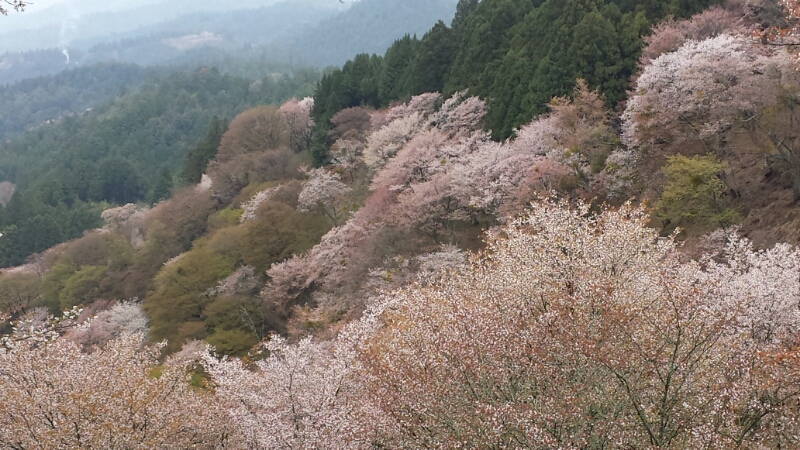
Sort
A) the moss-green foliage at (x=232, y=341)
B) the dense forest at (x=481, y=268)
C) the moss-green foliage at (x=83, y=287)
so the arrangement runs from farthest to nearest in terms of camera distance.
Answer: the moss-green foliage at (x=83, y=287) → the moss-green foliage at (x=232, y=341) → the dense forest at (x=481, y=268)

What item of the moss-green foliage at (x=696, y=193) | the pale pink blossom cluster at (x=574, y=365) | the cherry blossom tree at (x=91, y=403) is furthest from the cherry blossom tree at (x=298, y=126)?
the pale pink blossom cluster at (x=574, y=365)

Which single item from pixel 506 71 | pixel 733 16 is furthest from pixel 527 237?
pixel 506 71

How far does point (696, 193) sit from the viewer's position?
683 inches

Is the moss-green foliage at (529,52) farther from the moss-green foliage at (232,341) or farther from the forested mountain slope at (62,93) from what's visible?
the forested mountain slope at (62,93)

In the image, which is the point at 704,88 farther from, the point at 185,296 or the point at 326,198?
the point at 185,296

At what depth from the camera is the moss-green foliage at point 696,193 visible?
17.2m

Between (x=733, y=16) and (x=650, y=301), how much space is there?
19909 mm

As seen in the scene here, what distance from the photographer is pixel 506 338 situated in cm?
840

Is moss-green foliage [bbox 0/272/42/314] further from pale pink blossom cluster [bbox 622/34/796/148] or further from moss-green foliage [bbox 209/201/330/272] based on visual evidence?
pale pink blossom cluster [bbox 622/34/796/148]

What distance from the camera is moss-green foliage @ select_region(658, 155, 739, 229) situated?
675 inches

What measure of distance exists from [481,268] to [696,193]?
8940 mm

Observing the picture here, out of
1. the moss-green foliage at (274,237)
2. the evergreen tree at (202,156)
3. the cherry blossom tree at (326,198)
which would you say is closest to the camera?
the moss-green foliage at (274,237)

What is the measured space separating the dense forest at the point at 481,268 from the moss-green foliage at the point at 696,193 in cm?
9

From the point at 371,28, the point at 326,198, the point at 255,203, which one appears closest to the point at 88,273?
the point at 255,203
